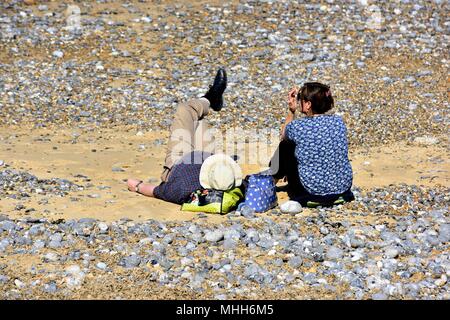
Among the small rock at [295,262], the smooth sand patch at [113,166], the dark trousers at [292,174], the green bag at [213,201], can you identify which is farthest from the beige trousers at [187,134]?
the small rock at [295,262]

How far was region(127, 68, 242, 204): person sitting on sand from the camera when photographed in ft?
30.3

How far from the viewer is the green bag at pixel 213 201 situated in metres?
9.12

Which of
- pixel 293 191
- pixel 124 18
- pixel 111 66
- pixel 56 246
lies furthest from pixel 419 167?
pixel 124 18

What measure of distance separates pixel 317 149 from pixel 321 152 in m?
0.06

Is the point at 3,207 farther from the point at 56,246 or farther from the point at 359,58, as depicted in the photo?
the point at 359,58

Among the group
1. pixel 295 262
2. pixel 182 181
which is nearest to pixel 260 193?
pixel 182 181

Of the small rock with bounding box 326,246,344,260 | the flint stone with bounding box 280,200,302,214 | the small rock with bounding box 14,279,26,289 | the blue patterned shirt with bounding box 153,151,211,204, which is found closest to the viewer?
the small rock with bounding box 14,279,26,289

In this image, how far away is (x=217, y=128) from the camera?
13.4 m

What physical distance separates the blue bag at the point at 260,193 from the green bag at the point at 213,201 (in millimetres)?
146

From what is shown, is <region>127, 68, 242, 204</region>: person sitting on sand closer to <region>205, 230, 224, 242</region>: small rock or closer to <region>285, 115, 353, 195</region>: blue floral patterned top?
<region>285, 115, 353, 195</region>: blue floral patterned top

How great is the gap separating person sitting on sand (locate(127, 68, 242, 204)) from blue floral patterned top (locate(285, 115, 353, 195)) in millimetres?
743

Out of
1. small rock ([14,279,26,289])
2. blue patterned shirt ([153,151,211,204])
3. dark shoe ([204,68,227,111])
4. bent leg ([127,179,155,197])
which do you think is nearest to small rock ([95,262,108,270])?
small rock ([14,279,26,289])

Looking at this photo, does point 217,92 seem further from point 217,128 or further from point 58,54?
point 58,54
